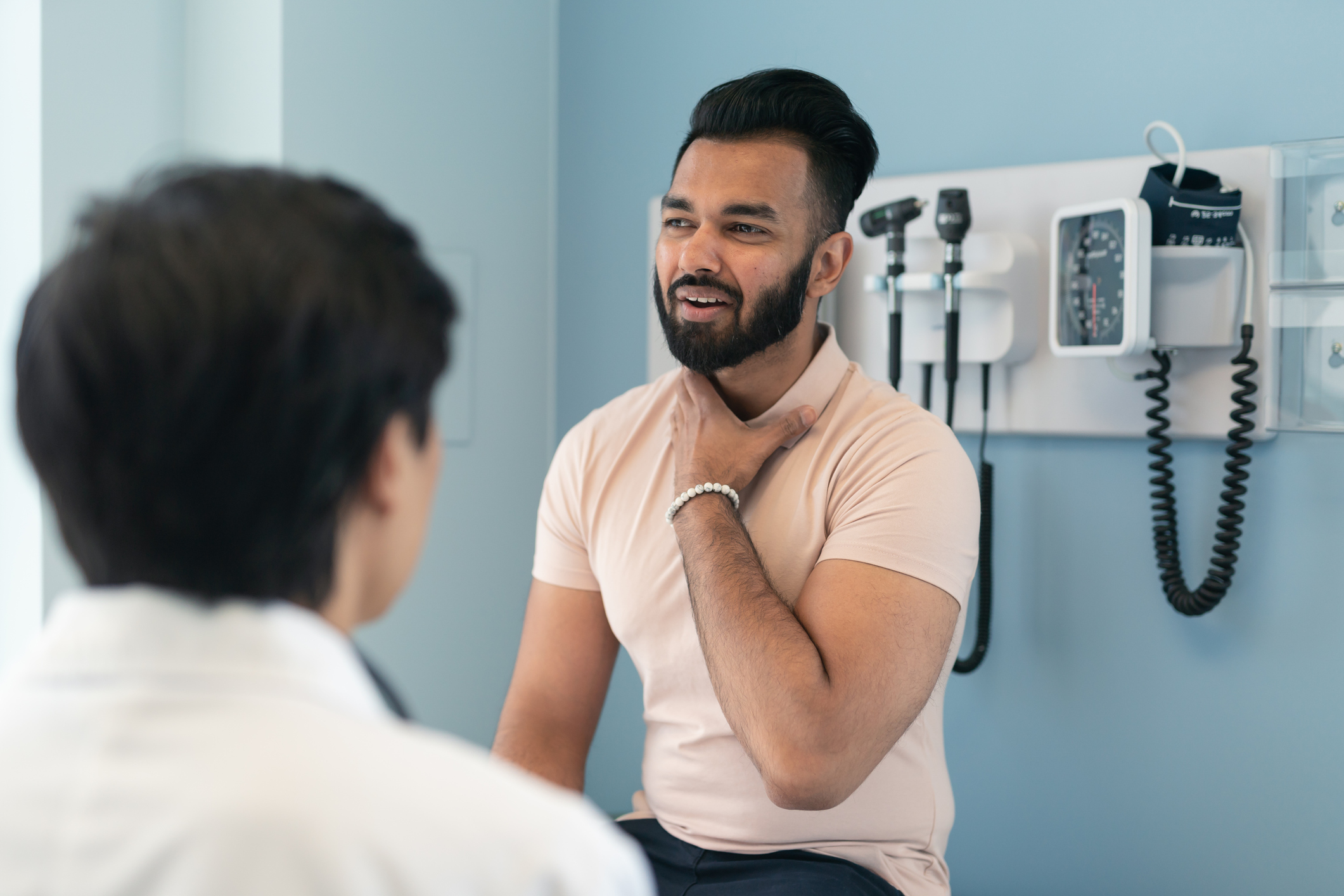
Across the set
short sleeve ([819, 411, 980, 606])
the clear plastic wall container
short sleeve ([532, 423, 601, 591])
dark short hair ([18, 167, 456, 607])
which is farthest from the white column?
the clear plastic wall container

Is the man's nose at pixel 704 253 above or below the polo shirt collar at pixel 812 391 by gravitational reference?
above

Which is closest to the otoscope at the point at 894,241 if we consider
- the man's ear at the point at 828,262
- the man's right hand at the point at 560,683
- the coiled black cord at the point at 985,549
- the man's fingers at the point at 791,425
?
the coiled black cord at the point at 985,549

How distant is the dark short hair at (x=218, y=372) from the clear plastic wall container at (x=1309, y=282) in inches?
52.7

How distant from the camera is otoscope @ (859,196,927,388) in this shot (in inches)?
66.2

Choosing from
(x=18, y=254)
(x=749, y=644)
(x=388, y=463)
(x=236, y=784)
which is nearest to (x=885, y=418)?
(x=749, y=644)

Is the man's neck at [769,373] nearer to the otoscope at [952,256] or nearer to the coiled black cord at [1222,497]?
the otoscope at [952,256]

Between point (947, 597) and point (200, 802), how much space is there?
0.90 meters

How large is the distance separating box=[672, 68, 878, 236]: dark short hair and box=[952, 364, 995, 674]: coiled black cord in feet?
1.60

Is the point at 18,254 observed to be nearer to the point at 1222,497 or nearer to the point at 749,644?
the point at 749,644

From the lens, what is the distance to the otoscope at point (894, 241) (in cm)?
168

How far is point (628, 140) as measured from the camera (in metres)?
2.20

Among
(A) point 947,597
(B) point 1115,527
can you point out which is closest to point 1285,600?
(B) point 1115,527

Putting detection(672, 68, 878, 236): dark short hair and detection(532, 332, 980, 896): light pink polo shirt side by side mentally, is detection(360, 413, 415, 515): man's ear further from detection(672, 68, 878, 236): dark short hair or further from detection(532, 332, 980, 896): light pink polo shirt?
detection(672, 68, 878, 236): dark short hair

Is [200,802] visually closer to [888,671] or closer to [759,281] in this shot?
[888,671]
